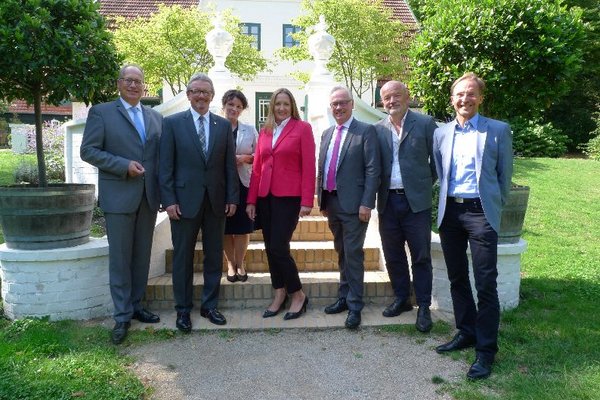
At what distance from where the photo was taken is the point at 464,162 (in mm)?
3262

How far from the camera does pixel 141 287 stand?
12.8ft

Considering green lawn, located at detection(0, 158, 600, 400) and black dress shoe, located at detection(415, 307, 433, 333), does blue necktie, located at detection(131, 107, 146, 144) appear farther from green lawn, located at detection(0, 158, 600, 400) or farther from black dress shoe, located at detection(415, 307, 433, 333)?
black dress shoe, located at detection(415, 307, 433, 333)

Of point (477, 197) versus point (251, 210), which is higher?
point (477, 197)

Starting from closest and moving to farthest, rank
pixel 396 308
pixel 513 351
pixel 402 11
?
pixel 513 351 < pixel 396 308 < pixel 402 11

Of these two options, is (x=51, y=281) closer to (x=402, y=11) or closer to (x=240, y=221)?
(x=240, y=221)

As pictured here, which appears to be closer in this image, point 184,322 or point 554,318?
point 184,322

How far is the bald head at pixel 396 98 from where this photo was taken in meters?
3.81

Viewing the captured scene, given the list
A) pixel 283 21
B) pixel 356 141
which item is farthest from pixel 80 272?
pixel 283 21

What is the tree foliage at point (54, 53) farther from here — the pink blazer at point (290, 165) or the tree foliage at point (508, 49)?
the tree foliage at point (508, 49)

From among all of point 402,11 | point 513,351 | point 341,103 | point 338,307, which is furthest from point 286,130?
point 402,11

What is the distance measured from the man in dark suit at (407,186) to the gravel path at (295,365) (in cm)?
49

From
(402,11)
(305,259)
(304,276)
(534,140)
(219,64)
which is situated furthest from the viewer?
(402,11)

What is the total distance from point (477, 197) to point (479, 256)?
39 centimetres

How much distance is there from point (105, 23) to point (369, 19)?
1059 centimetres
